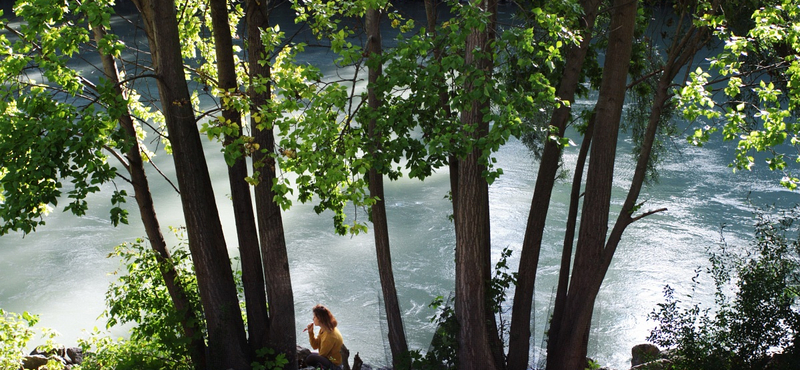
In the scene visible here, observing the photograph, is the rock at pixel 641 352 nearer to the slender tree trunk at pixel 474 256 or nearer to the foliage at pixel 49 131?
the slender tree trunk at pixel 474 256

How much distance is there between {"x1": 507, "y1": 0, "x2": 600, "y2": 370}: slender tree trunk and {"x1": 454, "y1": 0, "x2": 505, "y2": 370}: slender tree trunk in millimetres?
266

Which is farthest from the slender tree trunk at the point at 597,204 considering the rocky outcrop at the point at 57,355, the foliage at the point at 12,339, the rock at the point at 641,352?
the rocky outcrop at the point at 57,355

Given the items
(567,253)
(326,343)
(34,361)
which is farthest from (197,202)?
(567,253)

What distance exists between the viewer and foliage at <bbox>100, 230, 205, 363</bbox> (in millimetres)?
5742

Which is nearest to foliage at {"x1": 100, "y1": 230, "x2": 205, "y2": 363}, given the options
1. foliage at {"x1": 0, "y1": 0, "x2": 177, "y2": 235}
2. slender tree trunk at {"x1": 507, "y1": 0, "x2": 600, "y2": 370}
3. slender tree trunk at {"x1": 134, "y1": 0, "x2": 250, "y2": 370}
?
slender tree trunk at {"x1": 134, "y1": 0, "x2": 250, "y2": 370}

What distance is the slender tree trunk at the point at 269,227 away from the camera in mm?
5547

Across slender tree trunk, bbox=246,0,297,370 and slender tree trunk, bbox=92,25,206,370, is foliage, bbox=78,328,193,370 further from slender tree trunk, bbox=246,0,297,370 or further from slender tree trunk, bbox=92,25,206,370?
slender tree trunk, bbox=246,0,297,370

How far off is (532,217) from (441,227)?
5.78 m

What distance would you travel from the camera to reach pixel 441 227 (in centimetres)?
1178

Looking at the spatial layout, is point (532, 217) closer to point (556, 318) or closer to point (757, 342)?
point (556, 318)

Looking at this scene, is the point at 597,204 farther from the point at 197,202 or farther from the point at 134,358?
the point at 134,358

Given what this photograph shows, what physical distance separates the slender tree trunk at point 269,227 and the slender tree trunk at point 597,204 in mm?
2242

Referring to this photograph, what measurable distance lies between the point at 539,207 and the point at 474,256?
776 mm

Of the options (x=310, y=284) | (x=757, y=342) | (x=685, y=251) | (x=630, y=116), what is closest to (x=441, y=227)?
(x=310, y=284)
